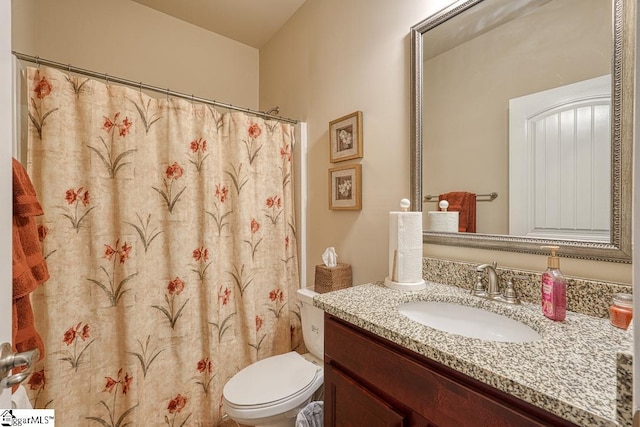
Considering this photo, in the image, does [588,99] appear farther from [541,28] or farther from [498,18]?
[498,18]

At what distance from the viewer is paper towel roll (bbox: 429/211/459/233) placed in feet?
3.85

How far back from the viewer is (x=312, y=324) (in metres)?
1.52

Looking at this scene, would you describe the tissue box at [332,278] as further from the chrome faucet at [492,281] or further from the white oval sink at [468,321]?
the chrome faucet at [492,281]

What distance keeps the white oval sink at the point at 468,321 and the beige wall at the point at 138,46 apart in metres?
2.09

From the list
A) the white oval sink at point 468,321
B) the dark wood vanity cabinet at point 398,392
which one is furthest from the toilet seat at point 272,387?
the white oval sink at point 468,321

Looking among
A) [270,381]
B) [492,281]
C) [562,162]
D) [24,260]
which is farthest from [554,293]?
[24,260]

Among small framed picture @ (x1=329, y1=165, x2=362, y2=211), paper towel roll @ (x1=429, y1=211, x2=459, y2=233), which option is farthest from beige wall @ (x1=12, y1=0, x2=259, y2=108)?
paper towel roll @ (x1=429, y1=211, x2=459, y2=233)

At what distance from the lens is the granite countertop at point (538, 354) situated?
1.54 feet

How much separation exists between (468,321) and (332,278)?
2.31ft

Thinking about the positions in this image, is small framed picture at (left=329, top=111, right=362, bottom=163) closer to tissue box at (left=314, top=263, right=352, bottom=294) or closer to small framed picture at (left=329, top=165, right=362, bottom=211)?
small framed picture at (left=329, top=165, right=362, bottom=211)

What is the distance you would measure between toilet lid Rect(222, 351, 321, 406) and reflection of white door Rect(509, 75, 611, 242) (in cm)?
110

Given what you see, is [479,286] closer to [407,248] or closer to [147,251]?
[407,248]

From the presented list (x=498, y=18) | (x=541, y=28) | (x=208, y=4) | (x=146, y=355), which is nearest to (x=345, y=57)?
(x=498, y=18)

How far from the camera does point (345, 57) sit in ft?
5.35
